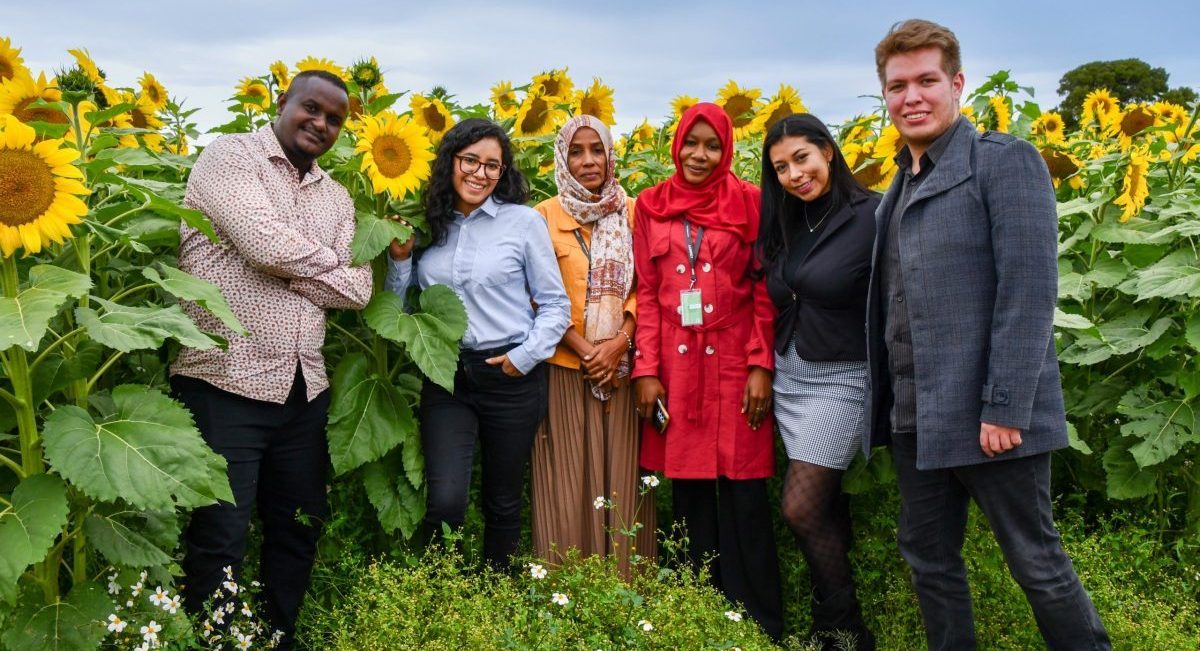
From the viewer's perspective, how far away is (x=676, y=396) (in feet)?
11.5

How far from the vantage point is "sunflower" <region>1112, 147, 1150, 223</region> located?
3.88 metres

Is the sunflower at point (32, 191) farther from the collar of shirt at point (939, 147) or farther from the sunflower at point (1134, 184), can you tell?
the sunflower at point (1134, 184)

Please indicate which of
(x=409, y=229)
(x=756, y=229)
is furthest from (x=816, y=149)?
Result: (x=409, y=229)

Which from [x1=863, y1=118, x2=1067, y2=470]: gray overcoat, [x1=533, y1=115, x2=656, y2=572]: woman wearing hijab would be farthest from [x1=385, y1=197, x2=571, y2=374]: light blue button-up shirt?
[x1=863, y1=118, x2=1067, y2=470]: gray overcoat

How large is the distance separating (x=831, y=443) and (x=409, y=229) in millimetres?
1475

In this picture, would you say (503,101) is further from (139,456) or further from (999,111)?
(139,456)

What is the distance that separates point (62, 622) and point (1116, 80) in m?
29.2

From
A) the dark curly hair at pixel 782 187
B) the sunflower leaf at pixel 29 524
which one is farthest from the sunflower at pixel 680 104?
the sunflower leaf at pixel 29 524

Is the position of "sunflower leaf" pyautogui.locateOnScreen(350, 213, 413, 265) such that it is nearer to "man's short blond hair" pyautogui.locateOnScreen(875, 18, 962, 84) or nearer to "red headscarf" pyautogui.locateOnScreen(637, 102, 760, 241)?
"red headscarf" pyautogui.locateOnScreen(637, 102, 760, 241)

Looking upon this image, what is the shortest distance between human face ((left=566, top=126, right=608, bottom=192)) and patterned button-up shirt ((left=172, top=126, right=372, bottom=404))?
913mm

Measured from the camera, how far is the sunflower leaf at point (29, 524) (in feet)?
8.02

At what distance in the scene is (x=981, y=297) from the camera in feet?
8.47

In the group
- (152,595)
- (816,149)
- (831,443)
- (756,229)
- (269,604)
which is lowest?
(269,604)

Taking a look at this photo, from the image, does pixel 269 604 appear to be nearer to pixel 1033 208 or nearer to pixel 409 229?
pixel 409 229
